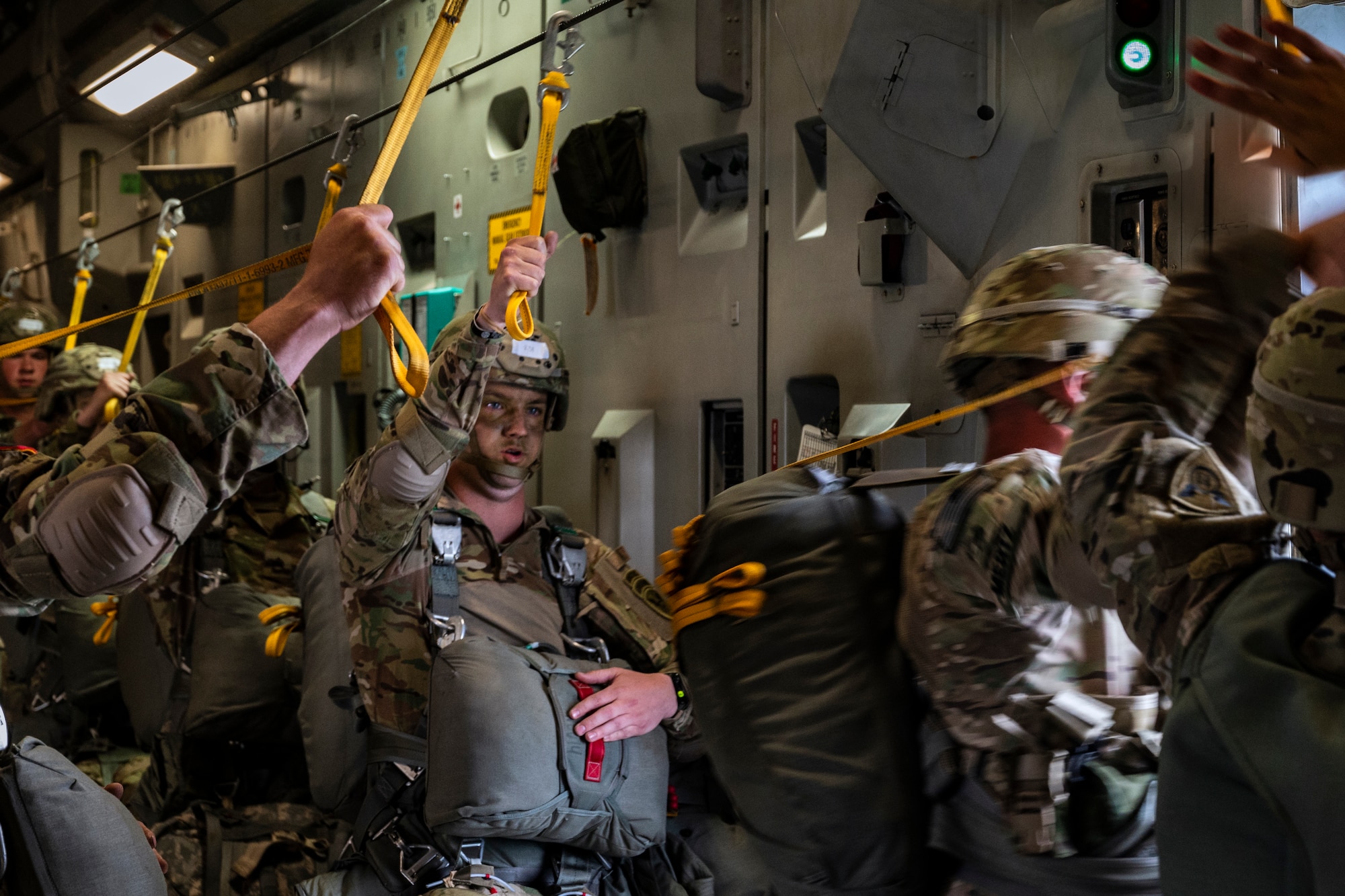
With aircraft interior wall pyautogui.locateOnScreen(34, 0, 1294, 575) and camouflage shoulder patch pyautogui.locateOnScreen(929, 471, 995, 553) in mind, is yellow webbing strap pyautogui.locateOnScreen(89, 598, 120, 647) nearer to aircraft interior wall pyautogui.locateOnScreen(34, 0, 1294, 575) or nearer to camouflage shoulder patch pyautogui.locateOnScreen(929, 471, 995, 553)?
aircraft interior wall pyautogui.locateOnScreen(34, 0, 1294, 575)

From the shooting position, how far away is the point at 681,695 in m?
2.64

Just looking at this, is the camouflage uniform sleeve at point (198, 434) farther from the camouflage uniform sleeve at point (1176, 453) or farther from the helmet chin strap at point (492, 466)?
the helmet chin strap at point (492, 466)

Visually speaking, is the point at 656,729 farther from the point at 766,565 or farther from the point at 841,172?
the point at 841,172

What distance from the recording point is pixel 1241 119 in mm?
1944

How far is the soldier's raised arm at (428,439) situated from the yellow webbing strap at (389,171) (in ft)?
2.67

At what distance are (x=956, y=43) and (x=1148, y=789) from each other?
150 centimetres

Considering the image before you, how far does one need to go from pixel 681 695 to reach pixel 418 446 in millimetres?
785

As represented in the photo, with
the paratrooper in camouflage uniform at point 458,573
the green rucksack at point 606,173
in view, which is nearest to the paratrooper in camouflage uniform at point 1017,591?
the paratrooper in camouflage uniform at point 458,573

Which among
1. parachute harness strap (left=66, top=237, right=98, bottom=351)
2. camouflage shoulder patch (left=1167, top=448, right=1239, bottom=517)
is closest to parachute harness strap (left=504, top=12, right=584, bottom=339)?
camouflage shoulder patch (left=1167, top=448, right=1239, bottom=517)

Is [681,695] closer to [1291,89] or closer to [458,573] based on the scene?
[458,573]

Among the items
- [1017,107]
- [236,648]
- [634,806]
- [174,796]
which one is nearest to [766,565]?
[634,806]

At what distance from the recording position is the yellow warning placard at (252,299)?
5.15 meters

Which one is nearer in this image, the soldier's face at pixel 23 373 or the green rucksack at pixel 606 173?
the green rucksack at pixel 606 173

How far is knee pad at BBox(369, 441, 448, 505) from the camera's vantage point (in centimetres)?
253
